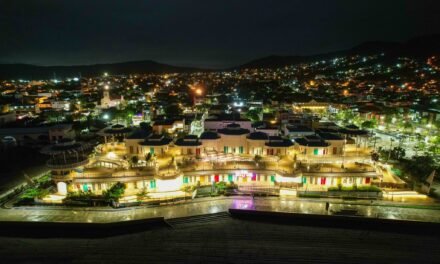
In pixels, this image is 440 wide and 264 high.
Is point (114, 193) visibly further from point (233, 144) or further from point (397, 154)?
point (397, 154)

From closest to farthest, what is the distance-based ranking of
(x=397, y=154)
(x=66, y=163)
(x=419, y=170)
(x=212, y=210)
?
(x=212, y=210) → (x=66, y=163) → (x=419, y=170) → (x=397, y=154)

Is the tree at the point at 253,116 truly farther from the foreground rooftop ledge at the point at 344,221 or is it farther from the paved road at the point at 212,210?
the foreground rooftop ledge at the point at 344,221

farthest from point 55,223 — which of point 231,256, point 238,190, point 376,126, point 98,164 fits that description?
point 376,126

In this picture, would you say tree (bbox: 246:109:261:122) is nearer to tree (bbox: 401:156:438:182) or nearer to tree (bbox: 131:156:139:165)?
tree (bbox: 401:156:438:182)

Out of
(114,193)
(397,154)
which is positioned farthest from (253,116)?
(114,193)

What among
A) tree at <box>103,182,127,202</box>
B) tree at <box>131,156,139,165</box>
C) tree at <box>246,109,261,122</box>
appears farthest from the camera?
tree at <box>246,109,261,122</box>

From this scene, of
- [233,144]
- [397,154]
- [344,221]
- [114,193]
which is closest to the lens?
[344,221]

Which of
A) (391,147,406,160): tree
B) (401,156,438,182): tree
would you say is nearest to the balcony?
(401,156,438,182): tree

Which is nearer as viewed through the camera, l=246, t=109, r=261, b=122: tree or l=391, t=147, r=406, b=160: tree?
l=391, t=147, r=406, b=160: tree
